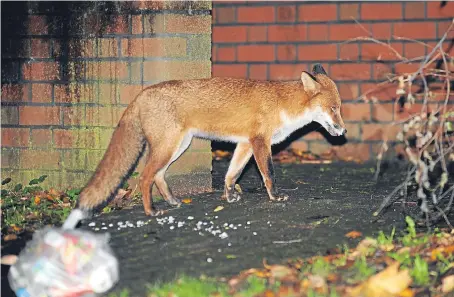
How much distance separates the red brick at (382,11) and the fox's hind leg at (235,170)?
2.57 metres

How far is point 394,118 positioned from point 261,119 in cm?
238

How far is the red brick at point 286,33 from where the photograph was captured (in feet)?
27.5

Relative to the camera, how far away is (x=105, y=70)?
6.42 metres

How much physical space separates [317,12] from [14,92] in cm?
334

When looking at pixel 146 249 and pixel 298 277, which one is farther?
pixel 146 249

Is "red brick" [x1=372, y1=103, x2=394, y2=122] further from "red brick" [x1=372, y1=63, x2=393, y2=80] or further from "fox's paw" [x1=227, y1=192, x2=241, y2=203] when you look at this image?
"fox's paw" [x1=227, y1=192, x2=241, y2=203]

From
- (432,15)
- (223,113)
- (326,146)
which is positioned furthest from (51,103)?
(432,15)

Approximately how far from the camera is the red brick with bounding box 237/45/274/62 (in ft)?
27.9

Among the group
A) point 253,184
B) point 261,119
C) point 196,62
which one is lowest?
point 253,184

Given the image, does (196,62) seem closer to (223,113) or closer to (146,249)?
(223,113)

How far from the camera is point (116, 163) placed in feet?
18.0

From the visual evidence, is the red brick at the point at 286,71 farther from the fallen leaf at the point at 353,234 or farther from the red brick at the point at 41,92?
the fallen leaf at the point at 353,234

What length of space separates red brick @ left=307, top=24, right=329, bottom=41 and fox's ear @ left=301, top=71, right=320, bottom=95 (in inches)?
80.2

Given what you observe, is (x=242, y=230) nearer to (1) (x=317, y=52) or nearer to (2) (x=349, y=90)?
(2) (x=349, y=90)
